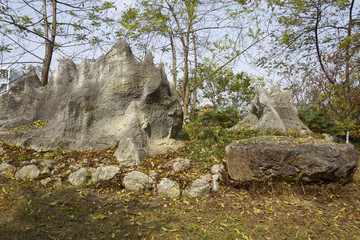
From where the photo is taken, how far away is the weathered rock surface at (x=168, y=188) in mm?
4727

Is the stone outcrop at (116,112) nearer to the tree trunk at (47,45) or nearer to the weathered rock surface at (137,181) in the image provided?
the weathered rock surface at (137,181)

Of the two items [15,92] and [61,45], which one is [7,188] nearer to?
[15,92]

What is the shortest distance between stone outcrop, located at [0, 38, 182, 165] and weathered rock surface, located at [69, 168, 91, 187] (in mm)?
1031

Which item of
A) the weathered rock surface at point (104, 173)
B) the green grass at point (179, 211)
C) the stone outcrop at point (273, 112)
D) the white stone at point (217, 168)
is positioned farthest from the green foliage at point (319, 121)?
the weathered rock surface at point (104, 173)

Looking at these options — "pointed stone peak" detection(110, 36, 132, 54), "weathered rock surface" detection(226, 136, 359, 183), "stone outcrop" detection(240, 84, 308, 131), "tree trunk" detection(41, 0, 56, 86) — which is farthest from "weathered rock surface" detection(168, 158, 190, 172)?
"tree trunk" detection(41, 0, 56, 86)

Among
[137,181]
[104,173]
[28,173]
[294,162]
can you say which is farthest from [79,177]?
[294,162]

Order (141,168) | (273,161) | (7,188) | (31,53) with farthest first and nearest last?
(31,53) < (141,168) < (273,161) < (7,188)

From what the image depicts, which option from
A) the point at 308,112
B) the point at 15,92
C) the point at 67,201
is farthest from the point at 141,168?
the point at 308,112

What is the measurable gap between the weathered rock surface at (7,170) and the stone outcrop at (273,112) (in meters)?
9.19

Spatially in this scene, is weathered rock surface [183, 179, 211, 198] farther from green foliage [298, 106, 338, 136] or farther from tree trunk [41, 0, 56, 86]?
green foliage [298, 106, 338, 136]

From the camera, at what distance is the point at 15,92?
322 inches

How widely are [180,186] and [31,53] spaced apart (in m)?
8.35

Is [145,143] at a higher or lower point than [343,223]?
higher

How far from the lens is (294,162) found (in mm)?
4816
